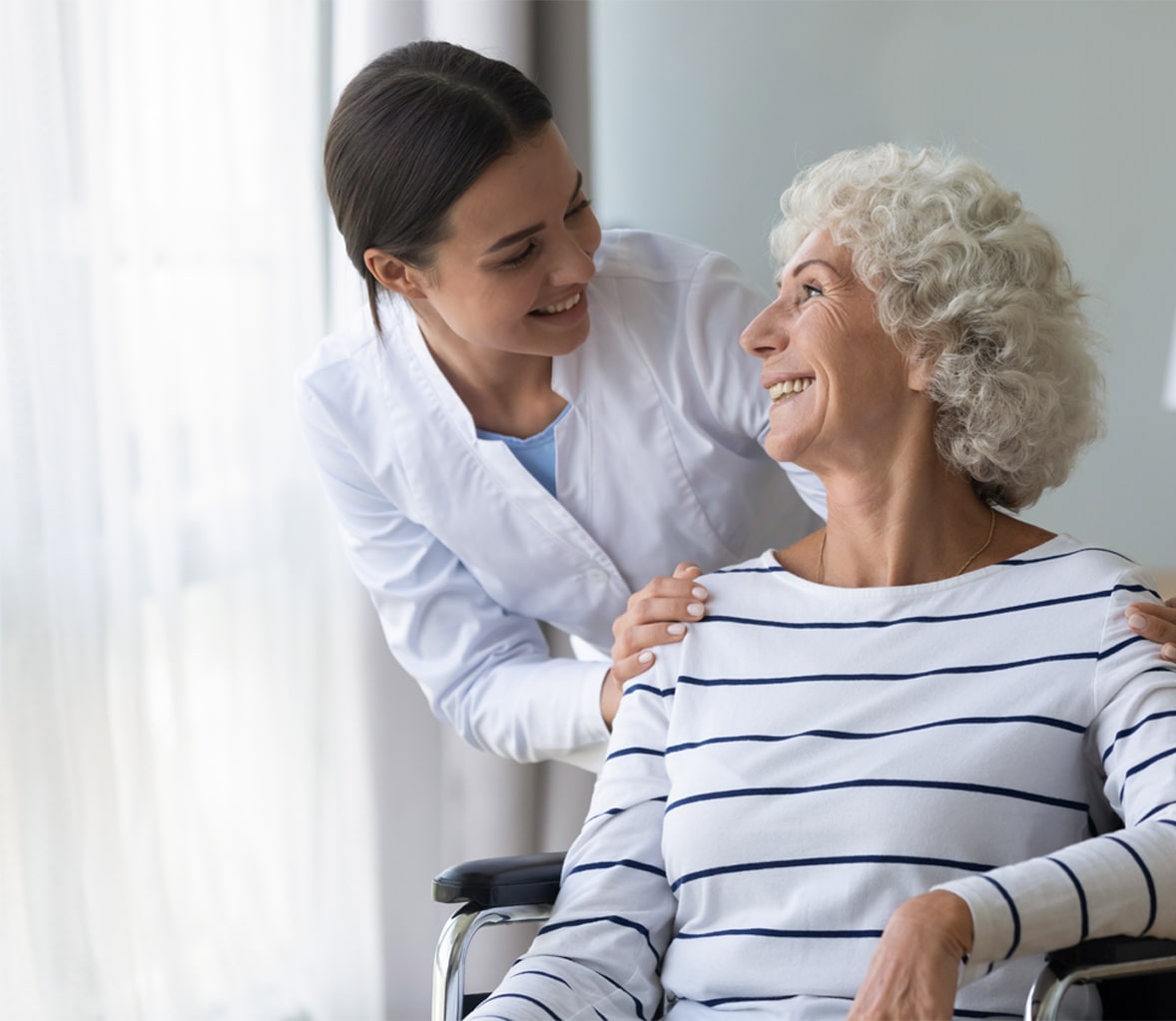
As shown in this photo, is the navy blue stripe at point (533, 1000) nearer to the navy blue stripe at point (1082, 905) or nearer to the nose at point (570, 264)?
the navy blue stripe at point (1082, 905)

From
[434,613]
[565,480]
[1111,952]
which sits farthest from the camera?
[434,613]

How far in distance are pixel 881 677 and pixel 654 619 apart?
27 centimetres

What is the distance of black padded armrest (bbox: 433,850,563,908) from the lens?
143 cm

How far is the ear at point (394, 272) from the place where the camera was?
5.36 ft

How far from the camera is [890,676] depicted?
1.39 metres

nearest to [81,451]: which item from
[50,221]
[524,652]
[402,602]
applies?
[50,221]

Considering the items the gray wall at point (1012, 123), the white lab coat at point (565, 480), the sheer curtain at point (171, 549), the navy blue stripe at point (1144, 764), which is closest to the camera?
the navy blue stripe at point (1144, 764)

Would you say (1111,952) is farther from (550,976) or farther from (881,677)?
(550,976)

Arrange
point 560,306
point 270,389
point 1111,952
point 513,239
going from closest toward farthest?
point 1111,952 < point 513,239 < point 560,306 < point 270,389

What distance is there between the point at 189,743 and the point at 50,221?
2.93ft

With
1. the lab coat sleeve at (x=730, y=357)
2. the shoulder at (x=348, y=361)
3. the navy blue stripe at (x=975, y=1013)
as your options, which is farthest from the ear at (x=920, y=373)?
the shoulder at (x=348, y=361)

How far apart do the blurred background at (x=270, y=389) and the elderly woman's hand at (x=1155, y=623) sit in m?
0.89

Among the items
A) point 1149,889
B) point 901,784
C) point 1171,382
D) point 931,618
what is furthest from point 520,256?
point 1171,382

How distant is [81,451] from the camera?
2.06 metres
